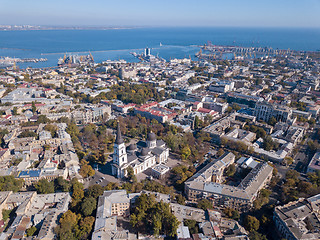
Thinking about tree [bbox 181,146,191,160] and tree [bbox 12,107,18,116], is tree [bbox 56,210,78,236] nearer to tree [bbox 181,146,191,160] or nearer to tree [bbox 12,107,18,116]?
tree [bbox 181,146,191,160]

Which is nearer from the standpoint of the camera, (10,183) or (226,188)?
(226,188)

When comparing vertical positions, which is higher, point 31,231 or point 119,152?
point 119,152

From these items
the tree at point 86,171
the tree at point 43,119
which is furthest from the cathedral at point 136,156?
the tree at point 43,119

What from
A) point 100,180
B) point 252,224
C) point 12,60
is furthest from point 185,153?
point 12,60

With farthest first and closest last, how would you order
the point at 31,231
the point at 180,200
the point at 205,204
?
A: 1. the point at 180,200
2. the point at 205,204
3. the point at 31,231

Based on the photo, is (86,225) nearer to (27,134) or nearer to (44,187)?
(44,187)

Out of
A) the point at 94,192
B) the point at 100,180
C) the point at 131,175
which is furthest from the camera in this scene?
the point at 100,180

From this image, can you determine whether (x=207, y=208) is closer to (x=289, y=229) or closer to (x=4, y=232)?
(x=289, y=229)
